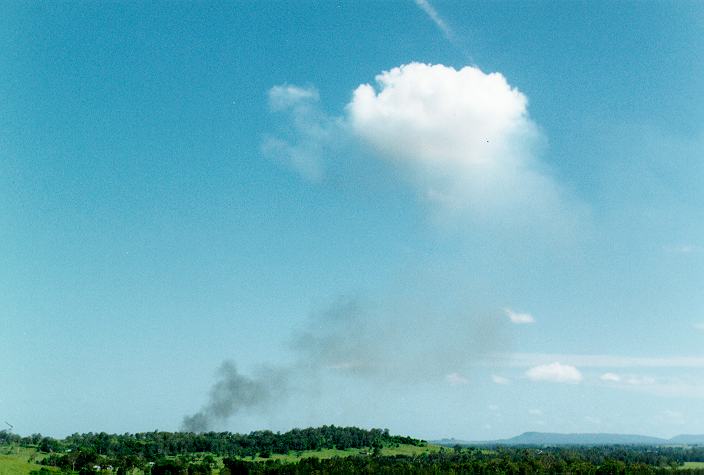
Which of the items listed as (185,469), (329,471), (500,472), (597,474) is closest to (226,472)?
(185,469)

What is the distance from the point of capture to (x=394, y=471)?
190 meters

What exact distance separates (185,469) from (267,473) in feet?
101

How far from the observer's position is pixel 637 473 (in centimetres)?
18638

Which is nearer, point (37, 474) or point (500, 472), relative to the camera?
point (37, 474)

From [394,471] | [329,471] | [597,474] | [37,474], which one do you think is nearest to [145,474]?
[37,474]

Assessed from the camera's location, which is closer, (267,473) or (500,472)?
(267,473)

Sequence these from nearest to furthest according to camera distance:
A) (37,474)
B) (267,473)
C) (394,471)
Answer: (37,474) → (267,473) → (394,471)

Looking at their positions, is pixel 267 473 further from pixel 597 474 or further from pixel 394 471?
pixel 597 474

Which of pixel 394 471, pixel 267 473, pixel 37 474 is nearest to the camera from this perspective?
pixel 37 474

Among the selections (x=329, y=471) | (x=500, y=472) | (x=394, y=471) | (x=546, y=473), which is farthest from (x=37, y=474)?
(x=546, y=473)

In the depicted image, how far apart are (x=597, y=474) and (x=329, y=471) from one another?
81784 mm

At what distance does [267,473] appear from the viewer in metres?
177

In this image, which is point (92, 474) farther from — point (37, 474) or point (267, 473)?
point (267, 473)

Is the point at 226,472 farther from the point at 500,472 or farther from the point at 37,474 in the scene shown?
the point at 500,472
